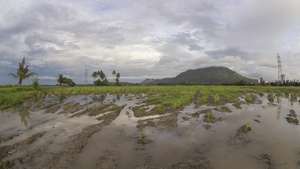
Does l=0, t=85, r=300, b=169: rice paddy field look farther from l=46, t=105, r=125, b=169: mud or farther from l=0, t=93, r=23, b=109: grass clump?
l=0, t=93, r=23, b=109: grass clump

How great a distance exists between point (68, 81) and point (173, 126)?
59430mm

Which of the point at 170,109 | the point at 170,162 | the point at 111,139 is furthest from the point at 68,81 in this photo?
the point at 170,162

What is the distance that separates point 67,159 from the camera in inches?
248

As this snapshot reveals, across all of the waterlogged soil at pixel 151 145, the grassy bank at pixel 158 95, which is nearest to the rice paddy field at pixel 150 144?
the waterlogged soil at pixel 151 145

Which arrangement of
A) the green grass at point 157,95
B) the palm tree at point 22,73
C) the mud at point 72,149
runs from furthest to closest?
the palm tree at point 22,73 → the green grass at point 157,95 → the mud at point 72,149

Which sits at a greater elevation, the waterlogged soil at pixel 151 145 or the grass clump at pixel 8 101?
the grass clump at pixel 8 101

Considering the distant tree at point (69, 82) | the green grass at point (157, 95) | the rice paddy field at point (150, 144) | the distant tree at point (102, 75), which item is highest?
the distant tree at point (102, 75)

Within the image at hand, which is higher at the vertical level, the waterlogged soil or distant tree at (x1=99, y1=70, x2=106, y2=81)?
distant tree at (x1=99, y1=70, x2=106, y2=81)

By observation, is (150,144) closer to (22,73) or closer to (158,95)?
(158,95)

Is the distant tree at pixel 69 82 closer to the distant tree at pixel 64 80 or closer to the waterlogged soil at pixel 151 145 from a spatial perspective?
the distant tree at pixel 64 80

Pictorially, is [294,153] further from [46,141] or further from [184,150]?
[46,141]

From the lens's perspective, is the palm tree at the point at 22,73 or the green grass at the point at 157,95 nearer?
the green grass at the point at 157,95

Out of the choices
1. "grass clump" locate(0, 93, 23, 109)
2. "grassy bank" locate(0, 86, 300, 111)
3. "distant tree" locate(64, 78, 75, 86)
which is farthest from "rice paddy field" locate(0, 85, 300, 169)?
"distant tree" locate(64, 78, 75, 86)

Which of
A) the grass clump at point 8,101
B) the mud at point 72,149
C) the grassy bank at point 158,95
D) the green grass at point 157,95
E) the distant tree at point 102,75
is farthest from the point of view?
the distant tree at point 102,75
